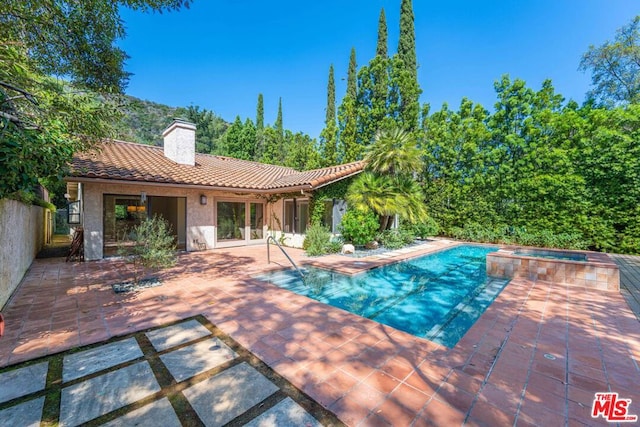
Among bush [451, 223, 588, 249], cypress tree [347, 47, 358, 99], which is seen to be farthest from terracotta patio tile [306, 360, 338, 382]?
cypress tree [347, 47, 358, 99]

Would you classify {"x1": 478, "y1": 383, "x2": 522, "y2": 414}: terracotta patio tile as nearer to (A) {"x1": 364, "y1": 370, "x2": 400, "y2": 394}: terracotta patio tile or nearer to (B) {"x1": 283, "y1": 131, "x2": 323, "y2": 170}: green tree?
(A) {"x1": 364, "y1": 370, "x2": 400, "y2": 394}: terracotta patio tile

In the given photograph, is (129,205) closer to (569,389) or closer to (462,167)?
(569,389)

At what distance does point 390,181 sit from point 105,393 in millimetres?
12757

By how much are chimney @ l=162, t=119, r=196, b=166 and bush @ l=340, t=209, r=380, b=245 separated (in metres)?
8.89

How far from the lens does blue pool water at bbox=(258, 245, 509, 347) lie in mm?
5313

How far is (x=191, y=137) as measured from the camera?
1395 centimetres

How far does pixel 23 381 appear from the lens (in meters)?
2.97

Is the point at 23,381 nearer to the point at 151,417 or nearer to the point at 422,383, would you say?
the point at 151,417

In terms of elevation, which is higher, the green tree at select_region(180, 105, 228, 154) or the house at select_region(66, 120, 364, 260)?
the green tree at select_region(180, 105, 228, 154)

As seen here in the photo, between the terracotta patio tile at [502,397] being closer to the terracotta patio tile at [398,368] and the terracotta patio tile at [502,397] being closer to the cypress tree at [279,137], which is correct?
the terracotta patio tile at [398,368]

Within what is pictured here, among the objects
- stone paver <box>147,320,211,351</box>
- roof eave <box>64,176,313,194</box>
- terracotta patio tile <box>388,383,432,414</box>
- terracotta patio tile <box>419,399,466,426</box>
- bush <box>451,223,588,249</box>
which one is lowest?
stone paver <box>147,320,211,351</box>

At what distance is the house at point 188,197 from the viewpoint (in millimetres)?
9867

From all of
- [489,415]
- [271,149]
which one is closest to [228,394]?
[489,415]

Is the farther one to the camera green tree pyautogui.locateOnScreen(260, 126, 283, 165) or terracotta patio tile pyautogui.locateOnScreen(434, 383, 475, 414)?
green tree pyautogui.locateOnScreen(260, 126, 283, 165)
